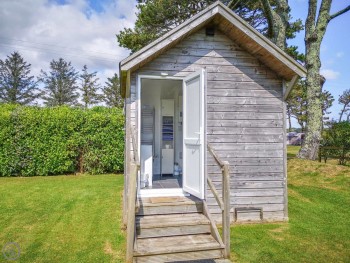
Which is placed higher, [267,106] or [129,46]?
[129,46]

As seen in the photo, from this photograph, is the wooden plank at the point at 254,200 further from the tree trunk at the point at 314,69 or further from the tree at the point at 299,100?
the tree at the point at 299,100

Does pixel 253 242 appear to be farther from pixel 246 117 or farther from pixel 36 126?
pixel 36 126

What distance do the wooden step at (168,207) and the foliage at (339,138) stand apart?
390 inches

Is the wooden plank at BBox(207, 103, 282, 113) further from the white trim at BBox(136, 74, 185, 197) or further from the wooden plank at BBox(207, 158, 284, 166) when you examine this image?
the wooden plank at BBox(207, 158, 284, 166)

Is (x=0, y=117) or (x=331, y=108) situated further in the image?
(x=331, y=108)

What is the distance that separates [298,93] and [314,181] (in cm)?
1319

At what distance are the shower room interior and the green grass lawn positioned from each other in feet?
5.49

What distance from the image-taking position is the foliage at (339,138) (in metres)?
12.7

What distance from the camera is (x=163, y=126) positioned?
887 cm

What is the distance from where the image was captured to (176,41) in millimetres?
5473

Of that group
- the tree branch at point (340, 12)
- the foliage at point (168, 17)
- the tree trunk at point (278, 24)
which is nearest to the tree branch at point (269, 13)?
the tree trunk at point (278, 24)

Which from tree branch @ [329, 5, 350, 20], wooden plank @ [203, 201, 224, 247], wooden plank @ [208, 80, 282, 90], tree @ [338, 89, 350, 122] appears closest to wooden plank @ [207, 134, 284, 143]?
wooden plank @ [208, 80, 282, 90]

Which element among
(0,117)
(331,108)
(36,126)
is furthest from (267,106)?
(331,108)

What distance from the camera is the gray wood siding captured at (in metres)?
5.68
